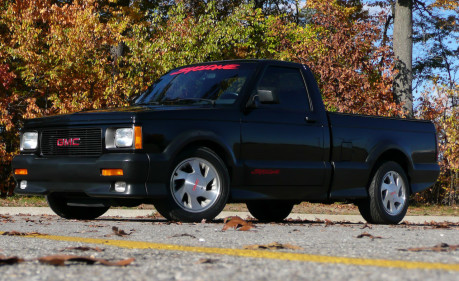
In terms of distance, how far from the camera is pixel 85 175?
8.00 meters

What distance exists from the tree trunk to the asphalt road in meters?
14.6

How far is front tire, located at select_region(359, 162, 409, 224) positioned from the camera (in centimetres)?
970

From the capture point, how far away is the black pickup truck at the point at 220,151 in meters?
7.87

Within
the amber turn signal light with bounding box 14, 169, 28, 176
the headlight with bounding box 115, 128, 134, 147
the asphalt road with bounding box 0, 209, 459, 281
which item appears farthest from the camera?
the amber turn signal light with bounding box 14, 169, 28, 176

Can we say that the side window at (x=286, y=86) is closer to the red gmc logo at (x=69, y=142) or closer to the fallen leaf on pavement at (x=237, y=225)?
the fallen leaf on pavement at (x=237, y=225)

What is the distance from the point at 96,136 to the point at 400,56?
15328 mm

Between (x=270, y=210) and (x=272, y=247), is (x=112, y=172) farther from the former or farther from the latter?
(x=270, y=210)

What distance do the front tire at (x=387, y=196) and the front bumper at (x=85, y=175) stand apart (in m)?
3.33

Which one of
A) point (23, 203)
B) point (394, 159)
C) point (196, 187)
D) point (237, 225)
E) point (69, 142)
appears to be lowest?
point (23, 203)

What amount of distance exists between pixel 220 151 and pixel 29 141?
227 centimetres

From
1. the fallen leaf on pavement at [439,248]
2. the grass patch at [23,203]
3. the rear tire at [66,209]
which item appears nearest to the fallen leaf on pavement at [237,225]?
the fallen leaf on pavement at [439,248]

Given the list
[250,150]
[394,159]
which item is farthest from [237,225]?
[394,159]

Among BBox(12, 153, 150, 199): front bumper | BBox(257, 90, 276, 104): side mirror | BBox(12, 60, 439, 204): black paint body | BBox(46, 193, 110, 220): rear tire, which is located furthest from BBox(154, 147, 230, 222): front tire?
BBox(46, 193, 110, 220): rear tire

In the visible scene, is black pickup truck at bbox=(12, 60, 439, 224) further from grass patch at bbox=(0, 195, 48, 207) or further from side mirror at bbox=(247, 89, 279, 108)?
grass patch at bbox=(0, 195, 48, 207)
